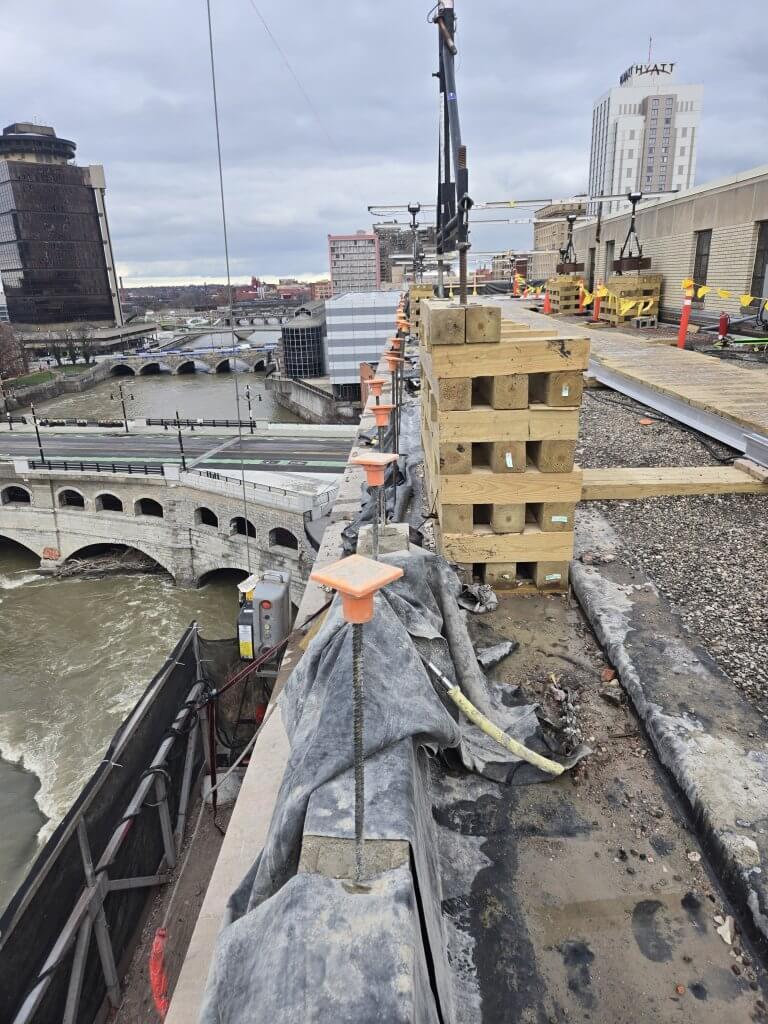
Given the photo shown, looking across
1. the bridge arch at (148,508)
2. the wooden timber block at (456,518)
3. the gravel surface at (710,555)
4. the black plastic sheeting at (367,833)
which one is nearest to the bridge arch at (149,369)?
the bridge arch at (148,508)

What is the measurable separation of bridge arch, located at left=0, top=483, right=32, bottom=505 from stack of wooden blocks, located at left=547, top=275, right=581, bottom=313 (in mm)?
31737

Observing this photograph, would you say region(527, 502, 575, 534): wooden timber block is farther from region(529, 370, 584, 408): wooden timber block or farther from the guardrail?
the guardrail

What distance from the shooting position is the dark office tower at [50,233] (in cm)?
11938

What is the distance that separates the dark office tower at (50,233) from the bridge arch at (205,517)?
365 feet

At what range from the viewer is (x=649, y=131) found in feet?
433

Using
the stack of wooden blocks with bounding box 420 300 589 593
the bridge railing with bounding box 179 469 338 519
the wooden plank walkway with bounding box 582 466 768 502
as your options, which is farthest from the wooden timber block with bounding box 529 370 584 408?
the bridge railing with bounding box 179 469 338 519

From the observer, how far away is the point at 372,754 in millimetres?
2830

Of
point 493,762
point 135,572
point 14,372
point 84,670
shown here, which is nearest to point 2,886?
point 84,670

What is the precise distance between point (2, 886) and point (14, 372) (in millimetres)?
84633

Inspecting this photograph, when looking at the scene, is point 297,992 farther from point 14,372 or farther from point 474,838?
point 14,372

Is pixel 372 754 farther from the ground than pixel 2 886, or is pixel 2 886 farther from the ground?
pixel 372 754

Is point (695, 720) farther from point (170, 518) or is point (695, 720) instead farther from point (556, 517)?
point (170, 518)

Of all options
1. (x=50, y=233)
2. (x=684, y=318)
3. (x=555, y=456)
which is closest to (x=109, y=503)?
(x=684, y=318)

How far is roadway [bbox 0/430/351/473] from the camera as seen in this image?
124 feet
